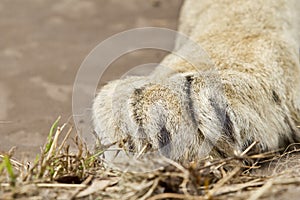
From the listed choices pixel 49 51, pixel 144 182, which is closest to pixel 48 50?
pixel 49 51

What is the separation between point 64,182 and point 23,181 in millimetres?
144

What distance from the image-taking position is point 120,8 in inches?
200

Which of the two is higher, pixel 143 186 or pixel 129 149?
pixel 129 149

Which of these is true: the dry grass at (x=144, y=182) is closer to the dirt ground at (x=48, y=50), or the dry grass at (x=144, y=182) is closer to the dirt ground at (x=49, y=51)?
the dirt ground at (x=49, y=51)

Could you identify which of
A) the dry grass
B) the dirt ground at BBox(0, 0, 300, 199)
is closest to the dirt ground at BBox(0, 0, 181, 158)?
the dirt ground at BBox(0, 0, 300, 199)

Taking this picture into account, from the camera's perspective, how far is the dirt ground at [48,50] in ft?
10.4

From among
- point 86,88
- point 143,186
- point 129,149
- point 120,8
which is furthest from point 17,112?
point 120,8

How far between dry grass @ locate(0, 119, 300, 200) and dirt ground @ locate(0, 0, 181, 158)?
77 centimetres

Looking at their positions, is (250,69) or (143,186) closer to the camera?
(143,186)

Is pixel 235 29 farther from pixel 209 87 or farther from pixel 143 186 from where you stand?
pixel 143 186

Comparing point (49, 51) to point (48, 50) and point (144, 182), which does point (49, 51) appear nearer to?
point (48, 50)

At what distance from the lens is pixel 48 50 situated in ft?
14.2

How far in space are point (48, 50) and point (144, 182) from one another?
9.06 ft

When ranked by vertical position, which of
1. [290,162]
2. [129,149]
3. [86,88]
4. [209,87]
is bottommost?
[290,162]
